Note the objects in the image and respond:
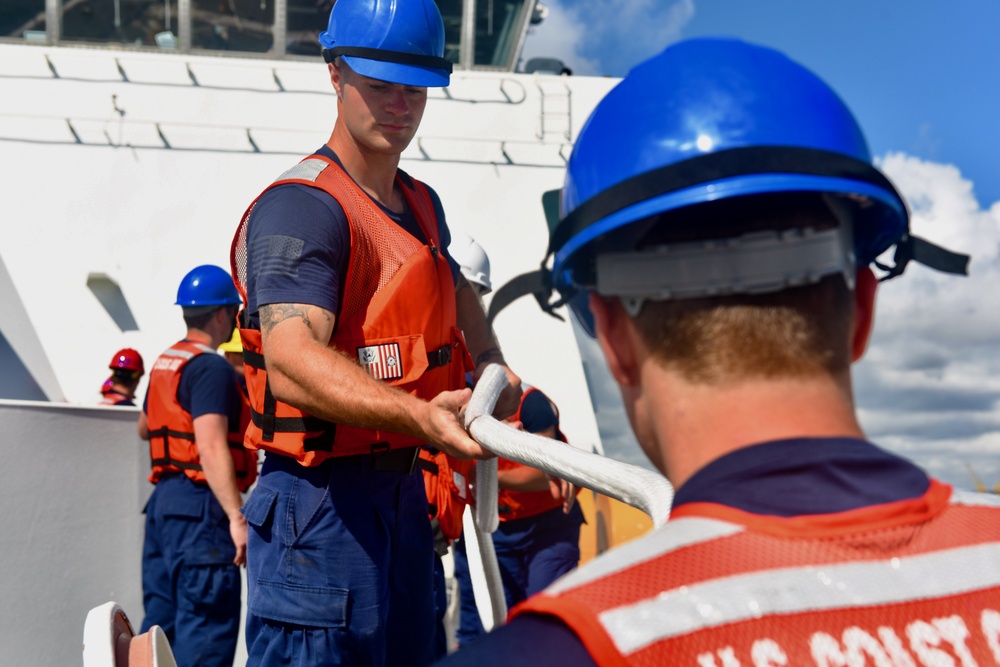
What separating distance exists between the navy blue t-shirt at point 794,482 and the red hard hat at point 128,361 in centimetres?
759

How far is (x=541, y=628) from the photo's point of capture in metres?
0.97

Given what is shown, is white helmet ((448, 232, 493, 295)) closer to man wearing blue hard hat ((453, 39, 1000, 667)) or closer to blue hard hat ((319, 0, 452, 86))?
blue hard hat ((319, 0, 452, 86))

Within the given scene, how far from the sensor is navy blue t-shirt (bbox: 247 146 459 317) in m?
2.48

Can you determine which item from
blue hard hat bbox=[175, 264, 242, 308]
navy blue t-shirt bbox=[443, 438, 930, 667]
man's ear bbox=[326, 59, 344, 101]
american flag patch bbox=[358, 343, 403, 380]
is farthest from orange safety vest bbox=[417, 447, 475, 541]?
navy blue t-shirt bbox=[443, 438, 930, 667]

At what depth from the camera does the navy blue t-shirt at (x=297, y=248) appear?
248 cm

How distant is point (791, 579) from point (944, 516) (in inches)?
8.9

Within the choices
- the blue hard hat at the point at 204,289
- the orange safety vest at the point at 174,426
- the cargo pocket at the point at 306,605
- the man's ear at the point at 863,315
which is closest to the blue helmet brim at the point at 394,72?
the cargo pocket at the point at 306,605

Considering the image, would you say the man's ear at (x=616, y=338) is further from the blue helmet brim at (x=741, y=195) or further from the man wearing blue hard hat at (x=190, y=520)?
the man wearing blue hard hat at (x=190, y=520)

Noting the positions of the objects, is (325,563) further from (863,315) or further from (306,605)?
(863,315)

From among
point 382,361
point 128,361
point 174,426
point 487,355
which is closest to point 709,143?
point 382,361

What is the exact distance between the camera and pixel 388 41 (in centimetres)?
284

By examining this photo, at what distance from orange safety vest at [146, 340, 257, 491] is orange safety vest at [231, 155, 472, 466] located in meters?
2.68

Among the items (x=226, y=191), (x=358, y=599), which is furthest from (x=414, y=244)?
(x=226, y=191)

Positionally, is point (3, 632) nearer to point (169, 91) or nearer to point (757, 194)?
point (757, 194)
